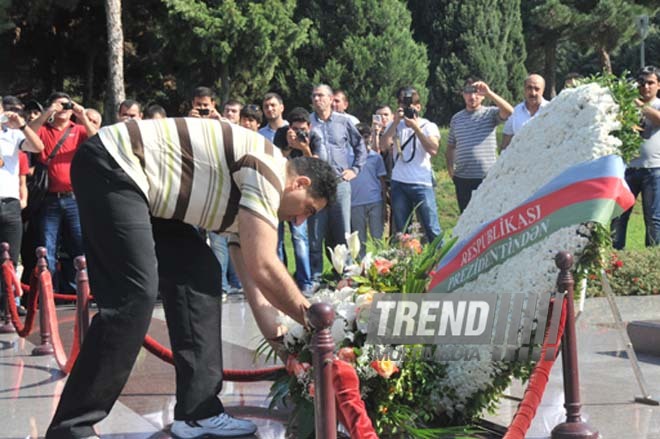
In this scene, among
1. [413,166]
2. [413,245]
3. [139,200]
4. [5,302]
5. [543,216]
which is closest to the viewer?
[139,200]

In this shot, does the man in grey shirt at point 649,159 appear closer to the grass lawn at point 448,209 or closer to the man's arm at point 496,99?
the man's arm at point 496,99

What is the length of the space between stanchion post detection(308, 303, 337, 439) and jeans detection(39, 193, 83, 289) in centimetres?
675

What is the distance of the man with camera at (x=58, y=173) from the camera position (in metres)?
9.62

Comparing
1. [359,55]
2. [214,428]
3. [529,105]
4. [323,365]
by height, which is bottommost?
[214,428]

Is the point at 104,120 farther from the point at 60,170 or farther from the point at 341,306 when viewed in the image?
the point at 341,306

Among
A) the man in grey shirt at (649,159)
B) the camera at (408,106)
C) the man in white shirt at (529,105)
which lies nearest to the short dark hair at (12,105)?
the camera at (408,106)

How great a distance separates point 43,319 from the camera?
24.0 feet

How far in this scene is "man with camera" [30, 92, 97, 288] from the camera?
9617 mm

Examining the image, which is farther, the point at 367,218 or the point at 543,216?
the point at 367,218

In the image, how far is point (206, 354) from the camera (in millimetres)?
4852

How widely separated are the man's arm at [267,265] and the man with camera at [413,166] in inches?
219

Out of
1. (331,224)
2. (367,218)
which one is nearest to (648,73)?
(367,218)

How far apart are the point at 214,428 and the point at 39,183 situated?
5.58m

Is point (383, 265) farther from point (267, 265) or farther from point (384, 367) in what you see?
point (267, 265)
